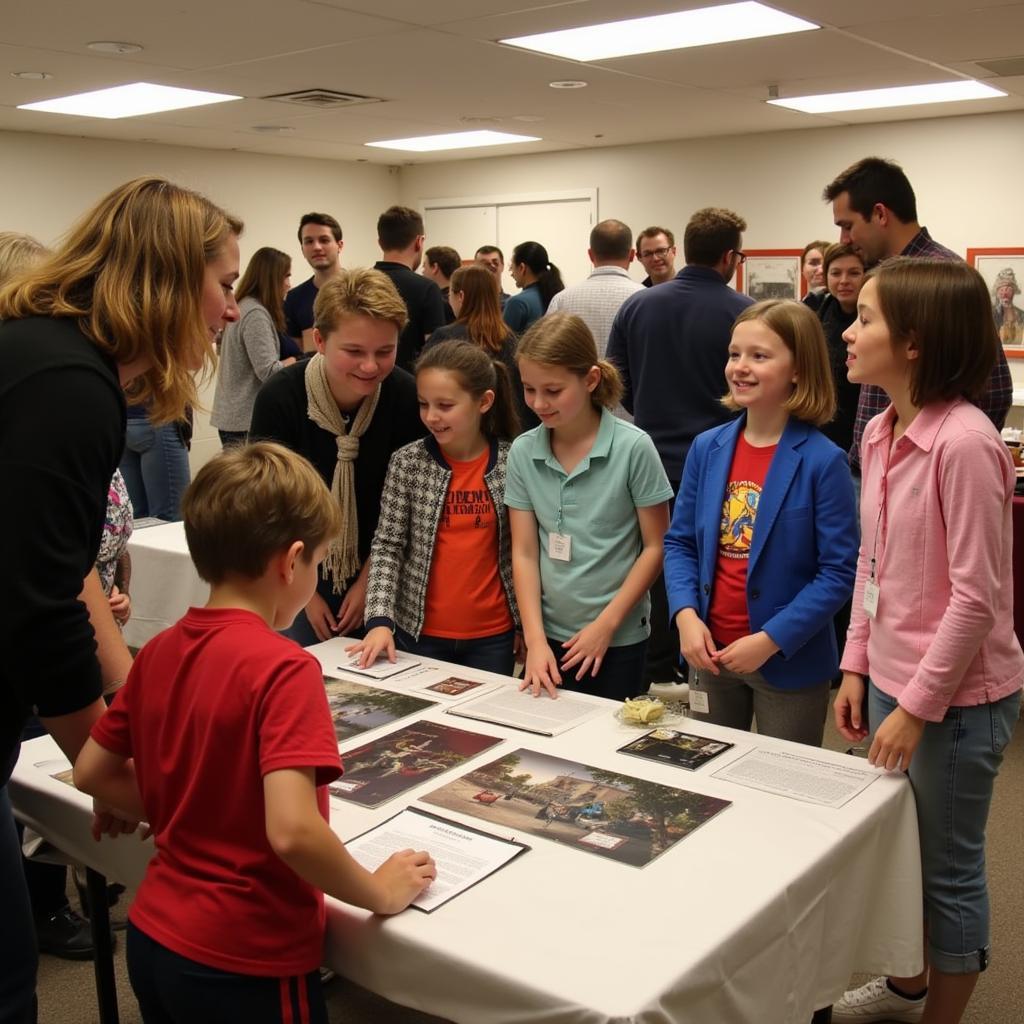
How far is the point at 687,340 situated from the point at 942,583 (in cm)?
220

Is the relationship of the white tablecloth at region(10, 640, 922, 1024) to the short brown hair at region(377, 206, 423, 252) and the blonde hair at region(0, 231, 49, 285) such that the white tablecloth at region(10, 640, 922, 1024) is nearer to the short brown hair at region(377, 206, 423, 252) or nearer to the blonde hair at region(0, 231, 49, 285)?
the blonde hair at region(0, 231, 49, 285)

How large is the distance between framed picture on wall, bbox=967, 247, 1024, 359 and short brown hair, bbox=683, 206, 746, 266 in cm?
375

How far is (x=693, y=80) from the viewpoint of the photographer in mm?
5566

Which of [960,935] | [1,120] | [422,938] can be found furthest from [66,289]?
[1,120]

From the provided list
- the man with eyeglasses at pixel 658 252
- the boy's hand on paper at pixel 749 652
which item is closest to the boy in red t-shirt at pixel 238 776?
the boy's hand on paper at pixel 749 652

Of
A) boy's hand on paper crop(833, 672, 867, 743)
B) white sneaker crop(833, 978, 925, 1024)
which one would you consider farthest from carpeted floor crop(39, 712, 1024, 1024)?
boy's hand on paper crop(833, 672, 867, 743)

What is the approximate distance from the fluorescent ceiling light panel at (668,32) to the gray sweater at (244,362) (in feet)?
5.45

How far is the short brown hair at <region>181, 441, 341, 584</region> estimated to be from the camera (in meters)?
1.30

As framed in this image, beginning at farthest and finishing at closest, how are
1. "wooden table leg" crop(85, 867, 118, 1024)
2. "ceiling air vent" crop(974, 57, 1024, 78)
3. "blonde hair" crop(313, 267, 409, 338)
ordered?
"ceiling air vent" crop(974, 57, 1024, 78) → "blonde hair" crop(313, 267, 409, 338) → "wooden table leg" crop(85, 867, 118, 1024)

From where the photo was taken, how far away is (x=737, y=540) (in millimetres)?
2131

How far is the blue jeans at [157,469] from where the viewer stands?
5.15m

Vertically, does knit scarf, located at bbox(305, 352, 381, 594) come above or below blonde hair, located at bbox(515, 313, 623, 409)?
below

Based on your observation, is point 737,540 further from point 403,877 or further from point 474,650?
point 403,877

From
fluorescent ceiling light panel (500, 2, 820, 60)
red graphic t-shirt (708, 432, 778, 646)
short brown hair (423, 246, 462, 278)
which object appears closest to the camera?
red graphic t-shirt (708, 432, 778, 646)
